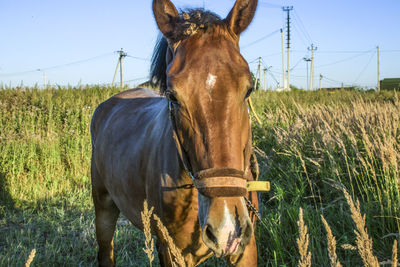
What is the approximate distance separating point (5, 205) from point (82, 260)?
8.24ft

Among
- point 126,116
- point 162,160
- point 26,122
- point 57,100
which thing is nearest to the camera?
point 162,160

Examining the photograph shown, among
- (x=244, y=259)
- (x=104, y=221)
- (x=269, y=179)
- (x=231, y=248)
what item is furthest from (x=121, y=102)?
(x=231, y=248)

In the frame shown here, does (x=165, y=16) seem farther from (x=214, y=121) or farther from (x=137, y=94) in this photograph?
(x=137, y=94)

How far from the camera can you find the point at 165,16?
1.91 m

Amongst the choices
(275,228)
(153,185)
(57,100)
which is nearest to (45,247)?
(153,185)

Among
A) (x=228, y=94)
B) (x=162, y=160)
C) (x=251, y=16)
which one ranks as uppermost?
(x=251, y=16)

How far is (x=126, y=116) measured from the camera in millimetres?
3424

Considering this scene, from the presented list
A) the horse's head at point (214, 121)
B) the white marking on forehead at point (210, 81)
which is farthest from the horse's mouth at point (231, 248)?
the white marking on forehead at point (210, 81)

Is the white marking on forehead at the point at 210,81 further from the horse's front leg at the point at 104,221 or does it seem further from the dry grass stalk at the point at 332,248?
the horse's front leg at the point at 104,221

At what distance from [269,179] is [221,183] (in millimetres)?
3109

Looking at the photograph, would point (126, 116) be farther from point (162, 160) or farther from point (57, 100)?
point (57, 100)

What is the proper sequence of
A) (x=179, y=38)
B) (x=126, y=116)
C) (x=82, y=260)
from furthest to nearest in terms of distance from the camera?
(x=82, y=260) < (x=126, y=116) < (x=179, y=38)

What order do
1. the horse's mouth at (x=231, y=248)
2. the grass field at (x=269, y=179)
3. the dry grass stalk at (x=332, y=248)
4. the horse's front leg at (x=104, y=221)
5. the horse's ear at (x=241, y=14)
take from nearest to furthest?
the dry grass stalk at (x=332, y=248) < the horse's mouth at (x=231, y=248) < the horse's ear at (x=241, y=14) < the grass field at (x=269, y=179) < the horse's front leg at (x=104, y=221)

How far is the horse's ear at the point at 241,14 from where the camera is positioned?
1.89 m
